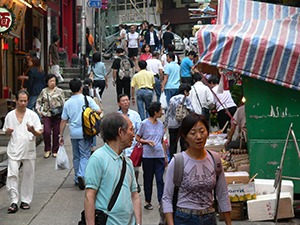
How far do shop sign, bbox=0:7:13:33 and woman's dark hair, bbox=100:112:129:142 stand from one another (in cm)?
775

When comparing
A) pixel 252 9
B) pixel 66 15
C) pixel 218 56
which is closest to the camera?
pixel 218 56

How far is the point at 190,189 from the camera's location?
3.86 meters

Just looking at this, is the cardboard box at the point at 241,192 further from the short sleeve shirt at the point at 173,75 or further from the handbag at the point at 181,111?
the short sleeve shirt at the point at 173,75

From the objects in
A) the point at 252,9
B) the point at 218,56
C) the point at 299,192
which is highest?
the point at 252,9

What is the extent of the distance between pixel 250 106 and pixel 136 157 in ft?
6.34

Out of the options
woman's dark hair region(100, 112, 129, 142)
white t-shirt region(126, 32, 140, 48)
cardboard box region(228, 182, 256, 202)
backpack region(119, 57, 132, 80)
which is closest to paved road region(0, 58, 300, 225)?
cardboard box region(228, 182, 256, 202)

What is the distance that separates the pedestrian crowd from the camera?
3574 mm

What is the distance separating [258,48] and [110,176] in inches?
149

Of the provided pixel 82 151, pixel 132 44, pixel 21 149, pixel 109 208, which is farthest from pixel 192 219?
pixel 132 44

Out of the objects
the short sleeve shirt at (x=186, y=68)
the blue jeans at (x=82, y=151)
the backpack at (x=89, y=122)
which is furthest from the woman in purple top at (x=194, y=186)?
the short sleeve shirt at (x=186, y=68)

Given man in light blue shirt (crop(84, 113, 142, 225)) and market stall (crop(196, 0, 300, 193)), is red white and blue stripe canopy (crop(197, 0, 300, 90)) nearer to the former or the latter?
market stall (crop(196, 0, 300, 193))

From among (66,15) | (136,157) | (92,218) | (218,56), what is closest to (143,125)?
(136,157)

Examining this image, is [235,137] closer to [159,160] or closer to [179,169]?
[159,160]

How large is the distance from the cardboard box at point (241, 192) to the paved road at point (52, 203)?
14.2 inches
